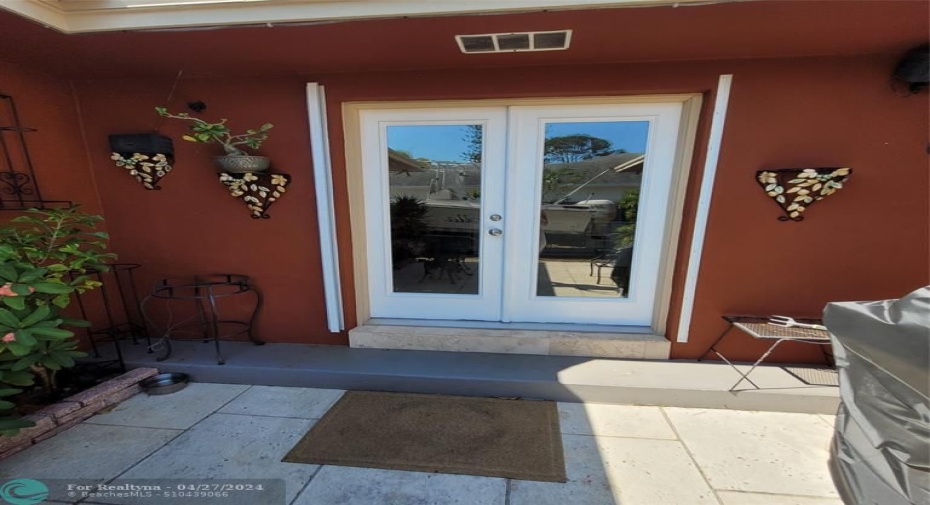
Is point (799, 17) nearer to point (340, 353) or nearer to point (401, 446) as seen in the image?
point (401, 446)

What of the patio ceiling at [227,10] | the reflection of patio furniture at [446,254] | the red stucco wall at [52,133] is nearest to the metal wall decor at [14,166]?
the red stucco wall at [52,133]

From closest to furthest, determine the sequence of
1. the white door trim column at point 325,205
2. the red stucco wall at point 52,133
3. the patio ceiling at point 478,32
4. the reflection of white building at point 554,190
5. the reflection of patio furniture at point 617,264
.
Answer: the patio ceiling at point 478,32 < the red stucco wall at point 52,133 < the white door trim column at point 325,205 < the reflection of white building at point 554,190 < the reflection of patio furniture at point 617,264

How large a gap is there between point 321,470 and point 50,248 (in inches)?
80.3

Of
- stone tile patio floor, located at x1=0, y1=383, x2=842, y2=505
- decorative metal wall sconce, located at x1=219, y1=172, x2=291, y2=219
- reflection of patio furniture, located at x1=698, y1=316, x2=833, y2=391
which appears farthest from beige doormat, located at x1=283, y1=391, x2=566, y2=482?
decorative metal wall sconce, located at x1=219, y1=172, x2=291, y2=219

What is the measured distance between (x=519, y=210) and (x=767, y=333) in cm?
166

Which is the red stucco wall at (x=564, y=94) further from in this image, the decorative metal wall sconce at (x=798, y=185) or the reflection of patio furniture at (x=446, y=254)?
the reflection of patio furniture at (x=446, y=254)

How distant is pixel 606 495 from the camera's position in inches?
56.4

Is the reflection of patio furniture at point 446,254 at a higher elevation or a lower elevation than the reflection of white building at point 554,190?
lower

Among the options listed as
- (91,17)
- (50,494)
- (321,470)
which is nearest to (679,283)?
(321,470)

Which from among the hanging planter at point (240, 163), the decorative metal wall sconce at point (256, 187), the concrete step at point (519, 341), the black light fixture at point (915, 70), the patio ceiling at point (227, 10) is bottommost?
the concrete step at point (519, 341)

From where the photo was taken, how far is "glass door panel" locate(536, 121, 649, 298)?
7.40ft

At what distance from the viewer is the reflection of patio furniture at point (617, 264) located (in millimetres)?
2453

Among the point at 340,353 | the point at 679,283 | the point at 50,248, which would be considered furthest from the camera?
the point at 340,353

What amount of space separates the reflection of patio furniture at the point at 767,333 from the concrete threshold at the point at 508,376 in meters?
0.12
